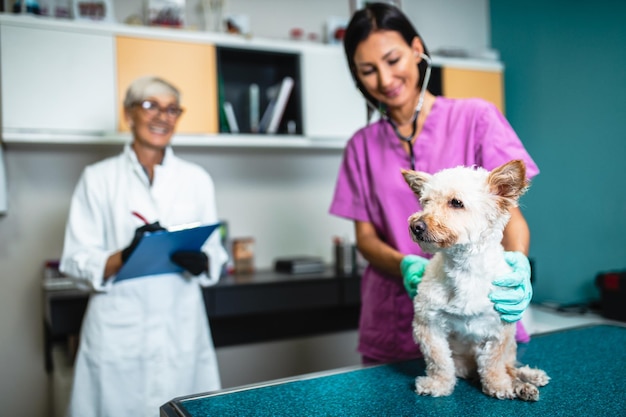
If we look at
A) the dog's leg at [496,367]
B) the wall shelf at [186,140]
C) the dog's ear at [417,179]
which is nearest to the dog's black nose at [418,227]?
the dog's ear at [417,179]

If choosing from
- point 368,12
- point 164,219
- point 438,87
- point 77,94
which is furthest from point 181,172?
point 438,87

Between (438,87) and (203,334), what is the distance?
1959 millimetres

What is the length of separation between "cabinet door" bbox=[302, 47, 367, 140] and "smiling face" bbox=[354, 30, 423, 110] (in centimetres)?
154

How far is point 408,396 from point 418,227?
1.09 ft

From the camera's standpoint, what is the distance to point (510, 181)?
89 centimetres

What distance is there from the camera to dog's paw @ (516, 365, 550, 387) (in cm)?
103

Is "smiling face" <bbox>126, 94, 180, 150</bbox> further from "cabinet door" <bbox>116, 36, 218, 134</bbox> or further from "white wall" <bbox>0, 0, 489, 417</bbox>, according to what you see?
"white wall" <bbox>0, 0, 489, 417</bbox>

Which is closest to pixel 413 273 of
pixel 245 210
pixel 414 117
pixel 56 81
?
pixel 414 117

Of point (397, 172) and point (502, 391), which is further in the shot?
point (397, 172)

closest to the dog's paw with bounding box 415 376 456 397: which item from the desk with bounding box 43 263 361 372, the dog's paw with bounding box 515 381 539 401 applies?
the dog's paw with bounding box 515 381 539 401

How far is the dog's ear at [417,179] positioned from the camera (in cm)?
98

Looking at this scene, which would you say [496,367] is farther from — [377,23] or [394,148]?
[377,23]

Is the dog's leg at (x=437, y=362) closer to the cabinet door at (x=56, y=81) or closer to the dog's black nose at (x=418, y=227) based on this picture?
the dog's black nose at (x=418, y=227)

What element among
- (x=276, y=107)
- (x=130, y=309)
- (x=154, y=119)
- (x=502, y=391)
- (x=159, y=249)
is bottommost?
(x=130, y=309)
